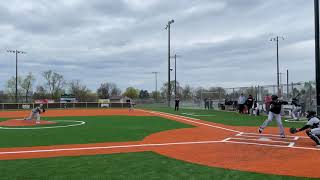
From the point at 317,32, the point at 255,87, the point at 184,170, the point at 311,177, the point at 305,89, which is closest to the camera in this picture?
the point at 311,177

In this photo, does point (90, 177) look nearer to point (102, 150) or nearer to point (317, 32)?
point (102, 150)

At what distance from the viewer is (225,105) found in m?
41.6

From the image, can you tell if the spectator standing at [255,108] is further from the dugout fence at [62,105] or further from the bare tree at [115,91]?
the bare tree at [115,91]

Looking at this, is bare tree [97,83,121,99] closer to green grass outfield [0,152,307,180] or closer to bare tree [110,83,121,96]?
bare tree [110,83,121,96]

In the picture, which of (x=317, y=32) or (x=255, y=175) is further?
(x=317, y=32)

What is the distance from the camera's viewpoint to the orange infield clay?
9.37m

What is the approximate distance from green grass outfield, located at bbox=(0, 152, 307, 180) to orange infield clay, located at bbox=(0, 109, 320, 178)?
665mm

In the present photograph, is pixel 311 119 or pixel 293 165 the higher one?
pixel 311 119

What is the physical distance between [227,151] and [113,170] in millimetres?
4317

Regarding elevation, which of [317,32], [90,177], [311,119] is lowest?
[90,177]

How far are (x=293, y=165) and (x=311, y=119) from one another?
170 inches

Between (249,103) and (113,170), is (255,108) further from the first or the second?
(113,170)

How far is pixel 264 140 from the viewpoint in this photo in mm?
14203

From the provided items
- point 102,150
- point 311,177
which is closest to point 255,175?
point 311,177
